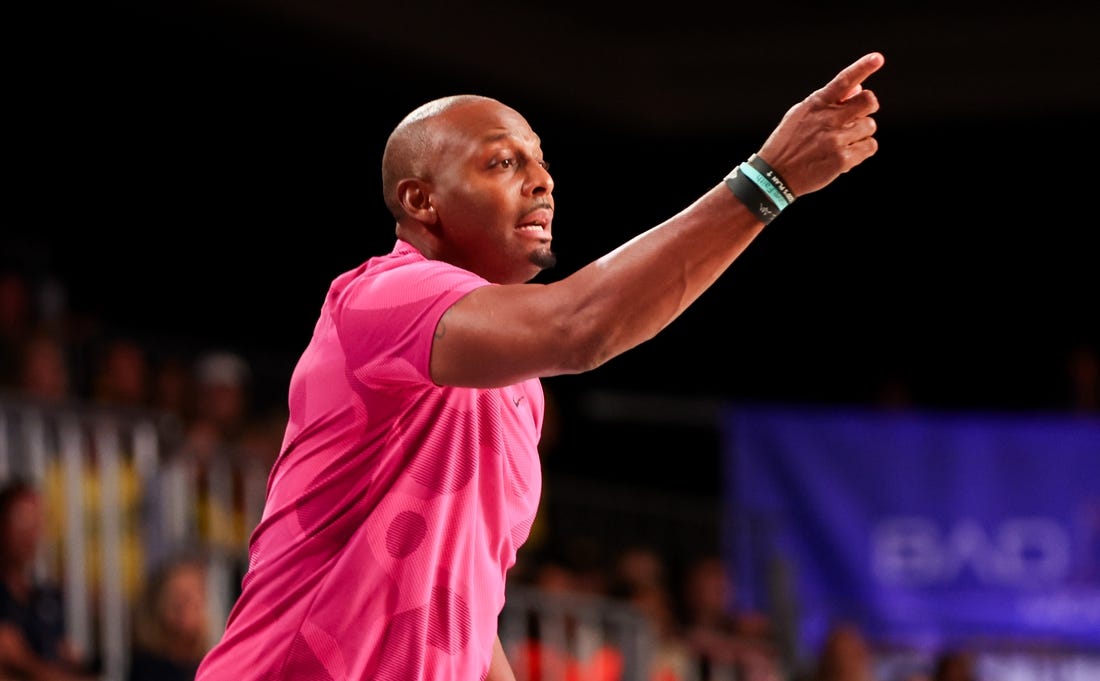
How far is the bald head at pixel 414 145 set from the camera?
2.61 meters

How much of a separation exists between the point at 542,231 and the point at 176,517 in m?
4.20

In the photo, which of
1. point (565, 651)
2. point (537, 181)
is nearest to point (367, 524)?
point (537, 181)

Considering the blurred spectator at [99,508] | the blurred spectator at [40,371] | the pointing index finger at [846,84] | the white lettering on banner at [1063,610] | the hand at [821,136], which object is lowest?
the white lettering on banner at [1063,610]

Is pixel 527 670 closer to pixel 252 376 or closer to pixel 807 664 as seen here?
pixel 807 664

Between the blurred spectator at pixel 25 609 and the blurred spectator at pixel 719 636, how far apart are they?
3260 mm

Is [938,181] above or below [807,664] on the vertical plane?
above

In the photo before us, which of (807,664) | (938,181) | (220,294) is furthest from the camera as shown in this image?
(938,181)

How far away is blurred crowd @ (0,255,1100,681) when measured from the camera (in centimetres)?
551

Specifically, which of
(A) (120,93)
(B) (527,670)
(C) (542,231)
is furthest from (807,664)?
(C) (542,231)

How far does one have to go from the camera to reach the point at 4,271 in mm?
8750

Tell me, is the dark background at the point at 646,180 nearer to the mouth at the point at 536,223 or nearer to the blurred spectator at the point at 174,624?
the blurred spectator at the point at 174,624

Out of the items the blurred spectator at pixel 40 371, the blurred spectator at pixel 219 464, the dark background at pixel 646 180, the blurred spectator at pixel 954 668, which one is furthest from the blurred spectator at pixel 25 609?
the blurred spectator at pixel 954 668

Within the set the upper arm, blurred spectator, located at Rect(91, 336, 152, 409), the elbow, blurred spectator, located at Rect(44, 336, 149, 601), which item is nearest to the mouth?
the upper arm

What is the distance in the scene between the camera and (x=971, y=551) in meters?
9.40
